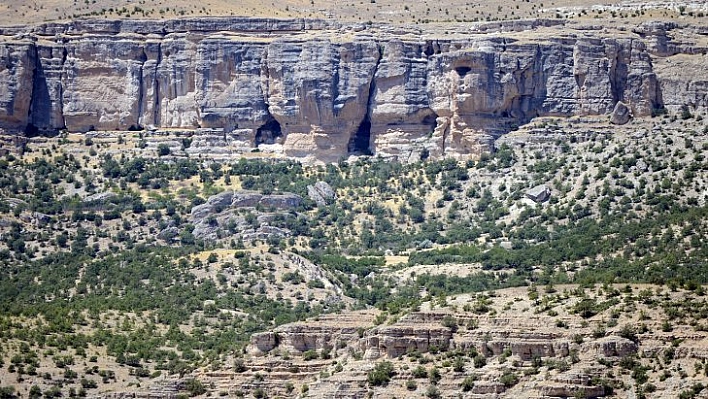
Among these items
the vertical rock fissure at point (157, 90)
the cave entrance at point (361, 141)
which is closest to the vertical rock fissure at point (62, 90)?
the vertical rock fissure at point (157, 90)

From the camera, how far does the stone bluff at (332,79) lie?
155m

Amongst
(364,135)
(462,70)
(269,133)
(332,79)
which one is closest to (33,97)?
(269,133)

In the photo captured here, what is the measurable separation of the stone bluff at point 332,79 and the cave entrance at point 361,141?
2.9 inches

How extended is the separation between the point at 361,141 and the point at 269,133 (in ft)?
16.2

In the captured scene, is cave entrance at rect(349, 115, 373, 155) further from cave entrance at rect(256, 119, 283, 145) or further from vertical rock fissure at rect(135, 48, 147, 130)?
vertical rock fissure at rect(135, 48, 147, 130)

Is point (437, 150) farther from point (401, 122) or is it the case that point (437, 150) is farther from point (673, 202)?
point (673, 202)

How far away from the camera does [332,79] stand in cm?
15762

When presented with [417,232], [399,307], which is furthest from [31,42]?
[399,307]

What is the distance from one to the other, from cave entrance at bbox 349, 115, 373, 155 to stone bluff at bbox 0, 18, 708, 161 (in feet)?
0.24

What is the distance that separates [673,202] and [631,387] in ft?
126

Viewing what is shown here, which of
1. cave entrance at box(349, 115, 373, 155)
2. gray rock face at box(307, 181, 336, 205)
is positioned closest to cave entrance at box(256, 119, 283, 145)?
cave entrance at box(349, 115, 373, 155)

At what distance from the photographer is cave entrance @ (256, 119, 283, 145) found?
16050 centimetres

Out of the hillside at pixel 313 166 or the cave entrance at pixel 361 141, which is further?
the cave entrance at pixel 361 141

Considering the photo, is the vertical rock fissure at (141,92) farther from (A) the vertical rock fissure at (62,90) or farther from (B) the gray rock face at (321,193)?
(B) the gray rock face at (321,193)
